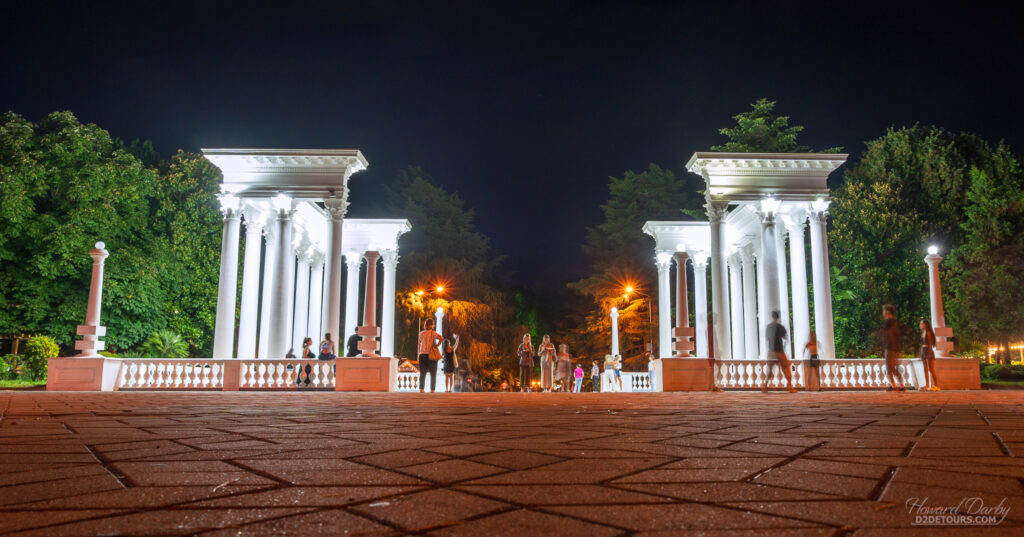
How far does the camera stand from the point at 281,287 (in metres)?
23.7

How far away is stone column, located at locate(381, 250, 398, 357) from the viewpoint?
2945 cm

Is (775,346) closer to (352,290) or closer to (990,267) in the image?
(352,290)

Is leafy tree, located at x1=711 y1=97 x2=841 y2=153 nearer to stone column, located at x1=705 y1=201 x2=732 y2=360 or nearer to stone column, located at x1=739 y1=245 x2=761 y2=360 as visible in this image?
stone column, located at x1=739 y1=245 x2=761 y2=360

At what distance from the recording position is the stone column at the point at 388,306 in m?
29.5

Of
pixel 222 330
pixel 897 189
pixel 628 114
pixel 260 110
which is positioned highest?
pixel 628 114

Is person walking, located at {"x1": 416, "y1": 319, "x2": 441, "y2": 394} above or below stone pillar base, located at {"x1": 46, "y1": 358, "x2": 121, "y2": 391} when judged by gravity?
above

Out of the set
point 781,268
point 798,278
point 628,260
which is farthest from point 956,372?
point 628,260

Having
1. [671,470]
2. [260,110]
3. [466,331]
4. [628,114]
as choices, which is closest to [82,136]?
[260,110]

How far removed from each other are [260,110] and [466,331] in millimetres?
18997

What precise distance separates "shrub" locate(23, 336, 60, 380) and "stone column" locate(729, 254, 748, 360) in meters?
27.0

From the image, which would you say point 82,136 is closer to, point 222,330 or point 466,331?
point 222,330

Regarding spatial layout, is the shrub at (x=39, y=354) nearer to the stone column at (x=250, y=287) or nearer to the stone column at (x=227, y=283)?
the stone column at (x=227, y=283)

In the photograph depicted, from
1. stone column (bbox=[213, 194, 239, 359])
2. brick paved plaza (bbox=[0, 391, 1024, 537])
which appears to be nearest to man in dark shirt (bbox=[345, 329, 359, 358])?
stone column (bbox=[213, 194, 239, 359])

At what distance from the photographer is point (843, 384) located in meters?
21.1
